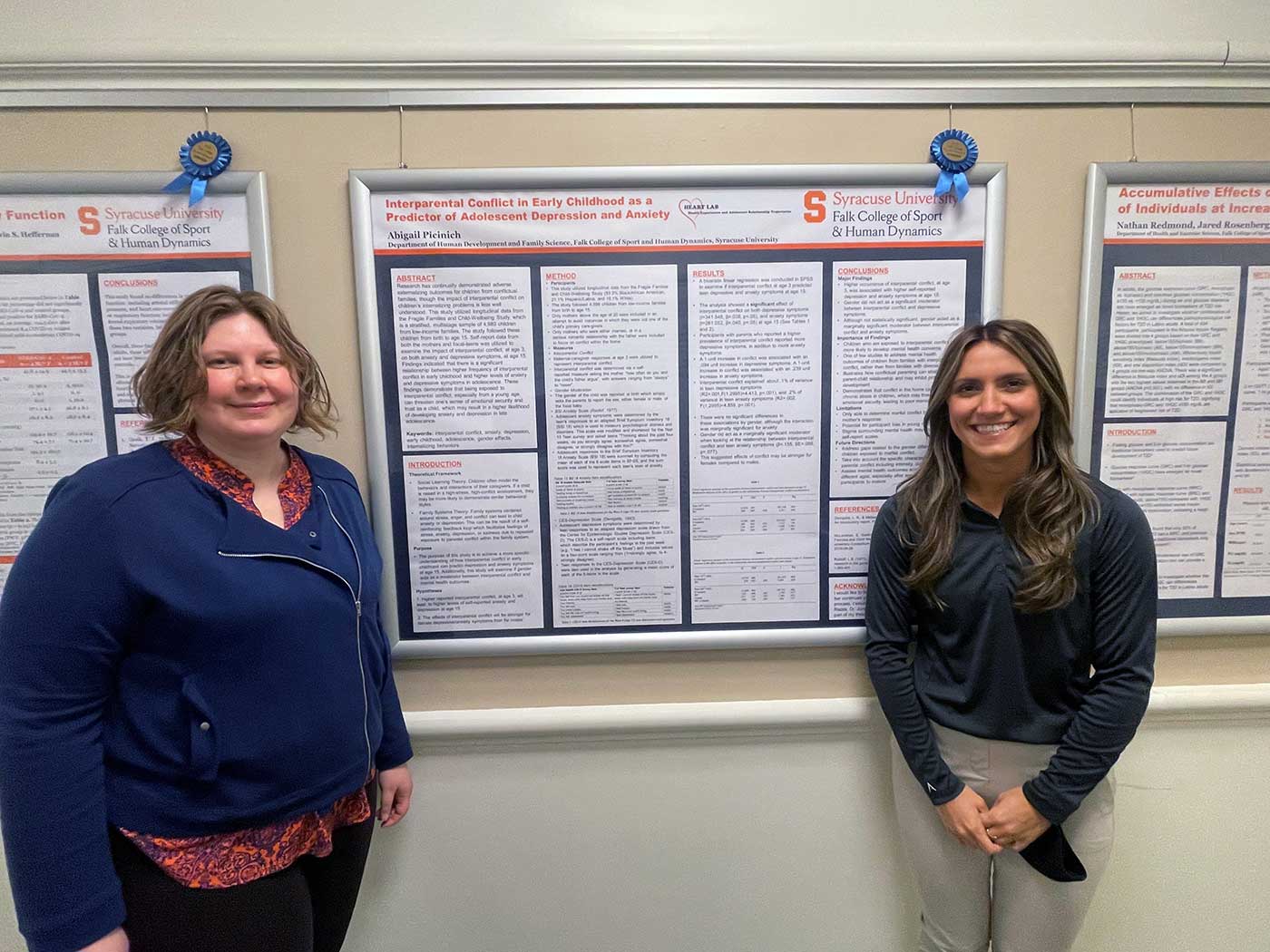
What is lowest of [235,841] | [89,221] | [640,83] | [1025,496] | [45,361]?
[235,841]

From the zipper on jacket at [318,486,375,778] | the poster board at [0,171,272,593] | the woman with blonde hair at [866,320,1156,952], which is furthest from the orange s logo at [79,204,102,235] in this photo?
the woman with blonde hair at [866,320,1156,952]

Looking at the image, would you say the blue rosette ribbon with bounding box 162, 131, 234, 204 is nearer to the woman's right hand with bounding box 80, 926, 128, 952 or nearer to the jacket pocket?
the jacket pocket

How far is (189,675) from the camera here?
0.84 m

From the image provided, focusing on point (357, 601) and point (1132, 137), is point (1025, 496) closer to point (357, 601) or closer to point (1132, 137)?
point (1132, 137)

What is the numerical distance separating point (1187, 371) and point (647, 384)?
3.56 ft

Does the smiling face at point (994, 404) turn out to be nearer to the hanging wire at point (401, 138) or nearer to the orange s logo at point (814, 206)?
the orange s logo at point (814, 206)

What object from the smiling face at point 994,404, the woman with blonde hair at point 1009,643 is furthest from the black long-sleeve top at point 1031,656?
the smiling face at point 994,404

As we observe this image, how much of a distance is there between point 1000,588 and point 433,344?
1100 mm

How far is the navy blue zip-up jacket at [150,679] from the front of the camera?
791 mm

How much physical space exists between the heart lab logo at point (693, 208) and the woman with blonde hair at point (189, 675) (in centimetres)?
72

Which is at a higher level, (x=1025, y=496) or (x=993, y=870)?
(x=1025, y=496)

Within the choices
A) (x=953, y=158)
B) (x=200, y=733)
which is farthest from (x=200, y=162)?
(x=953, y=158)

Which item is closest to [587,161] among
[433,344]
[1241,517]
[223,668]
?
[433,344]

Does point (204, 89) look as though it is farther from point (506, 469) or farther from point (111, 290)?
point (506, 469)
